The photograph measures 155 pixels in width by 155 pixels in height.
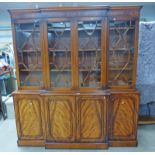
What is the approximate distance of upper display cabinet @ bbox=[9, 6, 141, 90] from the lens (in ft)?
7.50

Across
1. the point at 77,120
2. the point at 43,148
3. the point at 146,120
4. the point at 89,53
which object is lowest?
the point at 43,148

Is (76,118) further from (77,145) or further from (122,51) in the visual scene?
(122,51)

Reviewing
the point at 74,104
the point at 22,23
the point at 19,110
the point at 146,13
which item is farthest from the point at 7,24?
the point at 146,13

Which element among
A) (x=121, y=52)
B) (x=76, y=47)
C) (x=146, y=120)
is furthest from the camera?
(x=146, y=120)

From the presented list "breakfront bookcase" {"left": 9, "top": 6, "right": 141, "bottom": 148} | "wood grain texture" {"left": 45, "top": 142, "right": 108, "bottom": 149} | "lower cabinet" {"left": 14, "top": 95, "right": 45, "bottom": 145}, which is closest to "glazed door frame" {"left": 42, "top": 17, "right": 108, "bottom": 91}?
"breakfront bookcase" {"left": 9, "top": 6, "right": 141, "bottom": 148}

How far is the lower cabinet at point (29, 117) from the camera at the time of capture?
8.29 feet

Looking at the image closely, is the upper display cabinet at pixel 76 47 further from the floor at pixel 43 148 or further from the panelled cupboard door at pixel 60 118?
the floor at pixel 43 148

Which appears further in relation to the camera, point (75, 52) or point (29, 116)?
point (29, 116)

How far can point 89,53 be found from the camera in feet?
8.09

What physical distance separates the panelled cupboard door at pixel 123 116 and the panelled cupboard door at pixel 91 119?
0.48 ft

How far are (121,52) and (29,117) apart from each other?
1.58 m

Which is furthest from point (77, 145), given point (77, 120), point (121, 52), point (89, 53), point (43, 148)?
point (121, 52)

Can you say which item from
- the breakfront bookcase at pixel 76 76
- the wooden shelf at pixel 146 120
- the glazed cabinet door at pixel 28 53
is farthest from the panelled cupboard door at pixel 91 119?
the wooden shelf at pixel 146 120

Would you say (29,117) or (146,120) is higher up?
(29,117)
